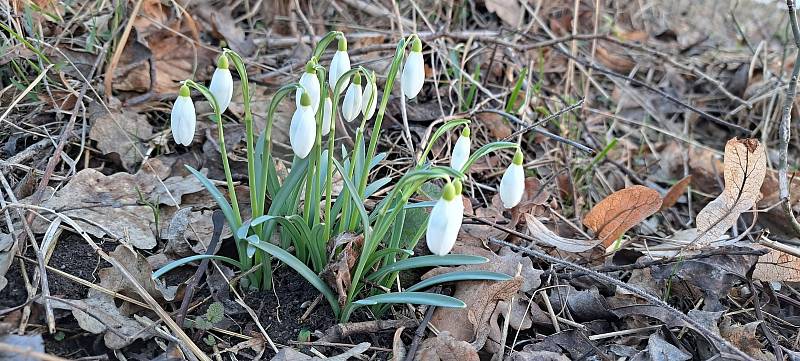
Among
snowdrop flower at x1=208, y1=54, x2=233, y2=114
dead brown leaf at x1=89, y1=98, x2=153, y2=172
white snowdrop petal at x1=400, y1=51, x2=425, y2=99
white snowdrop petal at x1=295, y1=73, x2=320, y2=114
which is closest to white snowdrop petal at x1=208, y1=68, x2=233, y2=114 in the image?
snowdrop flower at x1=208, y1=54, x2=233, y2=114

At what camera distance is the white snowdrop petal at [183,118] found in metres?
1.65

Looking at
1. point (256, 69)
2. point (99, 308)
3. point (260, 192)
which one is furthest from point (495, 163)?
point (99, 308)

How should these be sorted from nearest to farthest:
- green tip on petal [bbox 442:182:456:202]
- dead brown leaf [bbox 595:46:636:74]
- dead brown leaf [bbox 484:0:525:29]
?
green tip on petal [bbox 442:182:456:202]
dead brown leaf [bbox 484:0:525:29]
dead brown leaf [bbox 595:46:636:74]

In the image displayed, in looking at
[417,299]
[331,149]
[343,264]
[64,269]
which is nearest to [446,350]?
[417,299]

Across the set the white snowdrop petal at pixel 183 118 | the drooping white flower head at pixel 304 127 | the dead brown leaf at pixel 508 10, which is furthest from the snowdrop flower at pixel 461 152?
the dead brown leaf at pixel 508 10

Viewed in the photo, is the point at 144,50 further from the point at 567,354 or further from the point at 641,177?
the point at 641,177

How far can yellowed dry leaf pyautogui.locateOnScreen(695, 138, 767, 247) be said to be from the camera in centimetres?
223

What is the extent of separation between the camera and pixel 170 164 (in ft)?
8.04

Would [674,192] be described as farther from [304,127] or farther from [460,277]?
[304,127]

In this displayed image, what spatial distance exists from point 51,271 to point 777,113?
3.30 meters

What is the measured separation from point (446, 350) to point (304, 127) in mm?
640

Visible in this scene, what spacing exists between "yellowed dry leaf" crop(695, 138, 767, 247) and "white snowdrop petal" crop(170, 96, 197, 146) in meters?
1.54

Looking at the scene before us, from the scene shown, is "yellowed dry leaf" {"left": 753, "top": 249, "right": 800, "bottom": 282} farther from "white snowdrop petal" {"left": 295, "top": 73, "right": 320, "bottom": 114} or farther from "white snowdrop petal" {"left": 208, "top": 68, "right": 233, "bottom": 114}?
"white snowdrop petal" {"left": 208, "top": 68, "right": 233, "bottom": 114}

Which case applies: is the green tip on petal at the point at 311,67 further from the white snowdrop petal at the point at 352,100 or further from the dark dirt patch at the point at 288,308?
the dark dirt patch at the point at 288,308
